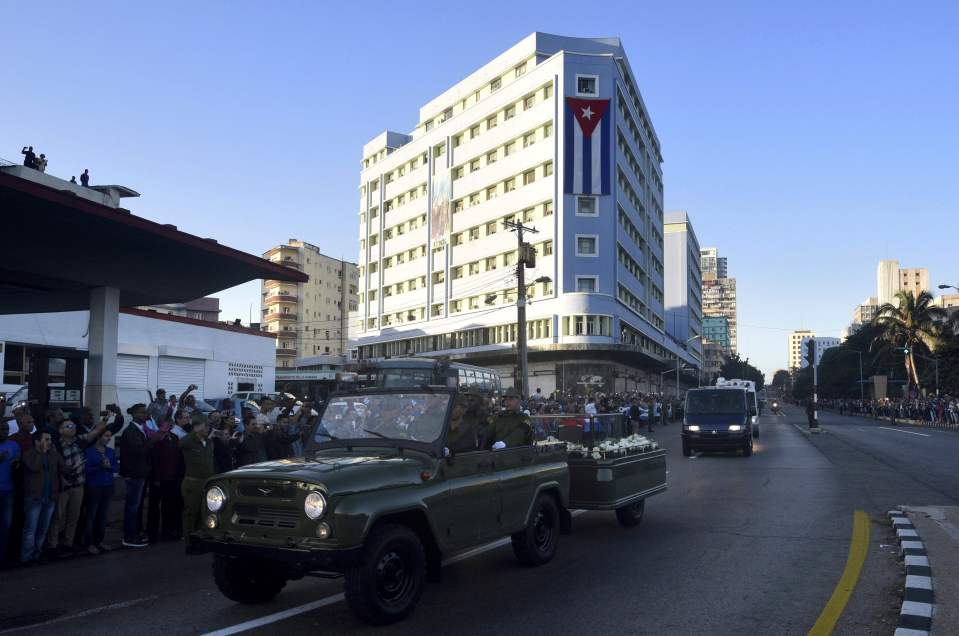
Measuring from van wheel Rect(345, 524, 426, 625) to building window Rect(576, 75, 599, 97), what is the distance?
2423 inches

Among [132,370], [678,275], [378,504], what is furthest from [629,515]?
[678,275]

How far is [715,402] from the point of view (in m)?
24.7

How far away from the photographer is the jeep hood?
6030 mm

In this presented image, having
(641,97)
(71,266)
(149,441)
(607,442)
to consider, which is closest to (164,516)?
(149,441)

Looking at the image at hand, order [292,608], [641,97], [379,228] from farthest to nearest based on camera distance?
[379,228]
[641,97]
[292,608]

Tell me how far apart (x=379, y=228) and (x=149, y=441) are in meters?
77.6

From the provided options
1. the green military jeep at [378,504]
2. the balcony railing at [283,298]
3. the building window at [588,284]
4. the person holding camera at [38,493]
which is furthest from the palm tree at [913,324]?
the person holding camera at [38,493]

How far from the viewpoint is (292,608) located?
6684 mm

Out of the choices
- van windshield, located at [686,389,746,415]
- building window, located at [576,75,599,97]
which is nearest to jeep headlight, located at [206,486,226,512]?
van windshield, located at [686,389,746,415]

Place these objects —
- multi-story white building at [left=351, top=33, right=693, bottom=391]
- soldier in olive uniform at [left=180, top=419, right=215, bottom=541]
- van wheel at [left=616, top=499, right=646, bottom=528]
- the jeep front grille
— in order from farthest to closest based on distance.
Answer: multi-story white building at [left=351, top=33, right=693, bottom=391] → van wheel at [left=616, top=499, right=646, bottom=528] → soldier in olive uniform at [left=180, top=419, right=215, bottom=541] → the jeep front grille

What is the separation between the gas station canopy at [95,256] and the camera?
13.1 m

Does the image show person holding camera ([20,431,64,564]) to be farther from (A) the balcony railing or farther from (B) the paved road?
(A) the balcony railing

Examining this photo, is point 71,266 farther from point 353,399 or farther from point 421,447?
point 421,447

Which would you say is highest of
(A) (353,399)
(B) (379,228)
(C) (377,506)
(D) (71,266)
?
(B) (379,228)
